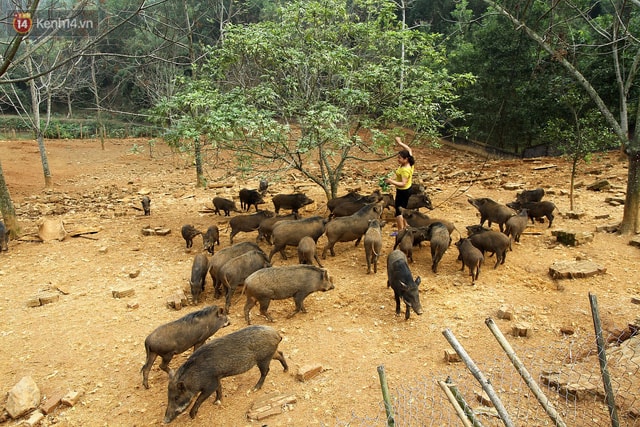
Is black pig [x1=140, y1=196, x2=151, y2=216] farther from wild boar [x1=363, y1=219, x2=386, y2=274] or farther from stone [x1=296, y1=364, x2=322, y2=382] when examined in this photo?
stone [x1=296, y1=364, x2=322, y2=382]

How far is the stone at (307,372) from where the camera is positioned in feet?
18.7

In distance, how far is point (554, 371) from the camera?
5.55 m

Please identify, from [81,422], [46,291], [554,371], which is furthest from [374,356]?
[46,291]

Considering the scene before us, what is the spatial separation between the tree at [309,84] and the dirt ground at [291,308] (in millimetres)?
2683

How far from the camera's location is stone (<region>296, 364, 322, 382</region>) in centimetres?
571

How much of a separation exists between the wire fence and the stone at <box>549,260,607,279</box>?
6.73ft

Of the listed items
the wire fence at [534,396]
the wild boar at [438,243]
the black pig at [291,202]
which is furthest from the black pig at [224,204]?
the wire fence at [534,396]

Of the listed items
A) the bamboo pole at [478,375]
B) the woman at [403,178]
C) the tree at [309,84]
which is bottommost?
the bamboo pole at [478,375]

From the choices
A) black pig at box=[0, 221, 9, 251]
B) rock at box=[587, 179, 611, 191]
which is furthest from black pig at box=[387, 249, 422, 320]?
rock at box=[587, 179, 611, 191]

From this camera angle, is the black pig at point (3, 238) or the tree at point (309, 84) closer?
the tree at point (309, 84)

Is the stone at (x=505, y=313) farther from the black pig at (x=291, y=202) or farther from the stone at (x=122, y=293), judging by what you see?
the black pig at (x=291, y=202)

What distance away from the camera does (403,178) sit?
9.83m

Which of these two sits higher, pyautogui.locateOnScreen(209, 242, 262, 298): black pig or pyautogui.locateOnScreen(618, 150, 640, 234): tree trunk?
pyautogui.locateOnScreen(618, 150, 640, 234): tree trunk

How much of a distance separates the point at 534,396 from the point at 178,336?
14.7ft
